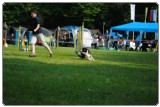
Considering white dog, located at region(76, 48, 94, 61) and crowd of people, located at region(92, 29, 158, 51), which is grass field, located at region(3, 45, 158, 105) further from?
crowd of people, located at region(92, 29, 158, 51)

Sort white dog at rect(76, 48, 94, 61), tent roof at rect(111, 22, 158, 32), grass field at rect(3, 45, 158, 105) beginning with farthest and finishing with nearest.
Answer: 1. tent roof at rect(111, 22, 158, 32)
2. white dog at rect(76, 48, 94, 61)
3. grass field at rect(3, 45, 158, 105)

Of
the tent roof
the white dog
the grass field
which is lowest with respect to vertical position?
the grass field

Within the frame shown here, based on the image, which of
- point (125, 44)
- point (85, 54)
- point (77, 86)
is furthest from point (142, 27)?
point (77, 86)

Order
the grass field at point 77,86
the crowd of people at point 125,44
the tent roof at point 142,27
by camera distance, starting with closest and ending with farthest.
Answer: the grass field at point 77,86 → the tent roof at point 142,27 → the crowd of people at point 125,44

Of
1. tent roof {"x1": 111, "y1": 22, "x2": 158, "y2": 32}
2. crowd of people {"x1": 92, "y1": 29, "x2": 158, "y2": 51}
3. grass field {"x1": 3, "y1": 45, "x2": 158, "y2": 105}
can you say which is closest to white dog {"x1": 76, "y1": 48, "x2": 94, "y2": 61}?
grass field {"x1": 3, "y1": 45, "x2": 158, "y2": 105}

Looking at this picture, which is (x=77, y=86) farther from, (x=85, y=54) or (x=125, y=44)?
(x=125, y=44)

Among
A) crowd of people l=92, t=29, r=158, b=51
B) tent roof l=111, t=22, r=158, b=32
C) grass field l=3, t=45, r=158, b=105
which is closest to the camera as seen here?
grass field l=3, t=45, r=158, b=105

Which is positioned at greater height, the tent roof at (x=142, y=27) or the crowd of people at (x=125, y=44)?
the tent roof at (x=142, y=27)

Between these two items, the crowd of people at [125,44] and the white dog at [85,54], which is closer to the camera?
the white dog at [85,54]

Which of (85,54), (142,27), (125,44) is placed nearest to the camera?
(85,54)

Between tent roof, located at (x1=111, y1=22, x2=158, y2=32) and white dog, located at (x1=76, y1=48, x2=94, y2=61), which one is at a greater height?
tent roof, located at (x1=111, y1=22, x2=158, y2=32)

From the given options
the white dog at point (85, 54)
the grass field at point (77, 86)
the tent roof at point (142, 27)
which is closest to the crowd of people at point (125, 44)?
the tent roof at point (142, 27)

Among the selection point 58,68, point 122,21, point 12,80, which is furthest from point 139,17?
point 12,80

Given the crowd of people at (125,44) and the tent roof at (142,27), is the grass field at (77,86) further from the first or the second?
the crowd of people at (125,44)
